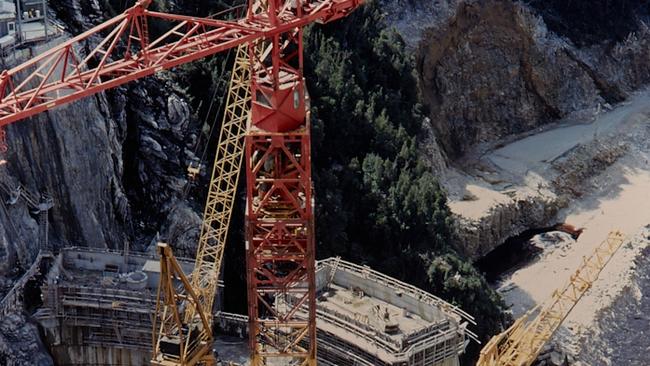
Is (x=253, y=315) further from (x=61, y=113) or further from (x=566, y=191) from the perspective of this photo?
(x=566, y=191)

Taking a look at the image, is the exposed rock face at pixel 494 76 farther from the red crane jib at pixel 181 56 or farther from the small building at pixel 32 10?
the red crane jib at pixel 181 56

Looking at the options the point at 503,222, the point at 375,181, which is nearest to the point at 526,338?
the point at 375,181

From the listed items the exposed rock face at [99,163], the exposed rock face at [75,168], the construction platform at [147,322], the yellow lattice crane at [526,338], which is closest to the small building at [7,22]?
the exposed rock face at [99,163]

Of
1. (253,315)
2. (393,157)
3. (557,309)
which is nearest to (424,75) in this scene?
(393,157)

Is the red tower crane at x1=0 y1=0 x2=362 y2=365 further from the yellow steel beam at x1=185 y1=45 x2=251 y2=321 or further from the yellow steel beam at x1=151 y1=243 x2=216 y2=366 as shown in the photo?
the yellow steel beam at x1=185 y1=45 x2=251 y2=321

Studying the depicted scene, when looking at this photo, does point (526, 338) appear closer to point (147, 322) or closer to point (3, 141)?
point (147, 322)
